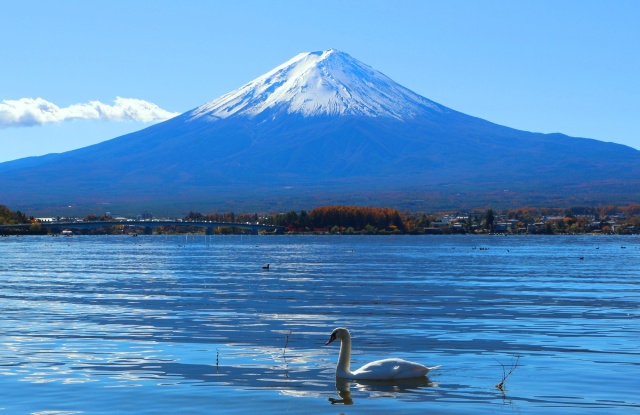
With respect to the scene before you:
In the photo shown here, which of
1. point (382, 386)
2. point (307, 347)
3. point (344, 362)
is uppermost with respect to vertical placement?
point (344, 362)

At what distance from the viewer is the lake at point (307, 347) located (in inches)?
612

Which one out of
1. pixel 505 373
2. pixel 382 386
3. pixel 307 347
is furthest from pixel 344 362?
pixel 307 347

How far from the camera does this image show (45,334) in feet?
75.7

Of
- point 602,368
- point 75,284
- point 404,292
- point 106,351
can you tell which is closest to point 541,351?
point 602,368

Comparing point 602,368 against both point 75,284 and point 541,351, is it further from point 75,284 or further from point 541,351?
point 75,284

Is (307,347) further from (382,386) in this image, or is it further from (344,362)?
(382,386)

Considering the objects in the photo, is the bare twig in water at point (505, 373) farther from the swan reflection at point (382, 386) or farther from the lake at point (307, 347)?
the swan reflection at point (382, 386)

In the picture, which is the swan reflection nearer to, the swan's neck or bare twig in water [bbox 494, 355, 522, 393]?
the swan's neck

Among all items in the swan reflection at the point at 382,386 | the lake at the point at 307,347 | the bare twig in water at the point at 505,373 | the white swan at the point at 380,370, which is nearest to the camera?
the lake at the point at 307,347

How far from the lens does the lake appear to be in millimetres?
15539

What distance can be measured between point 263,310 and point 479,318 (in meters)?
5.92

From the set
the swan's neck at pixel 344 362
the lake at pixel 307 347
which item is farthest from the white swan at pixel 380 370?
the lake at pixel 307 347

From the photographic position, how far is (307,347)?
2092 cm

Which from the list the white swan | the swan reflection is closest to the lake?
the swan reflection
